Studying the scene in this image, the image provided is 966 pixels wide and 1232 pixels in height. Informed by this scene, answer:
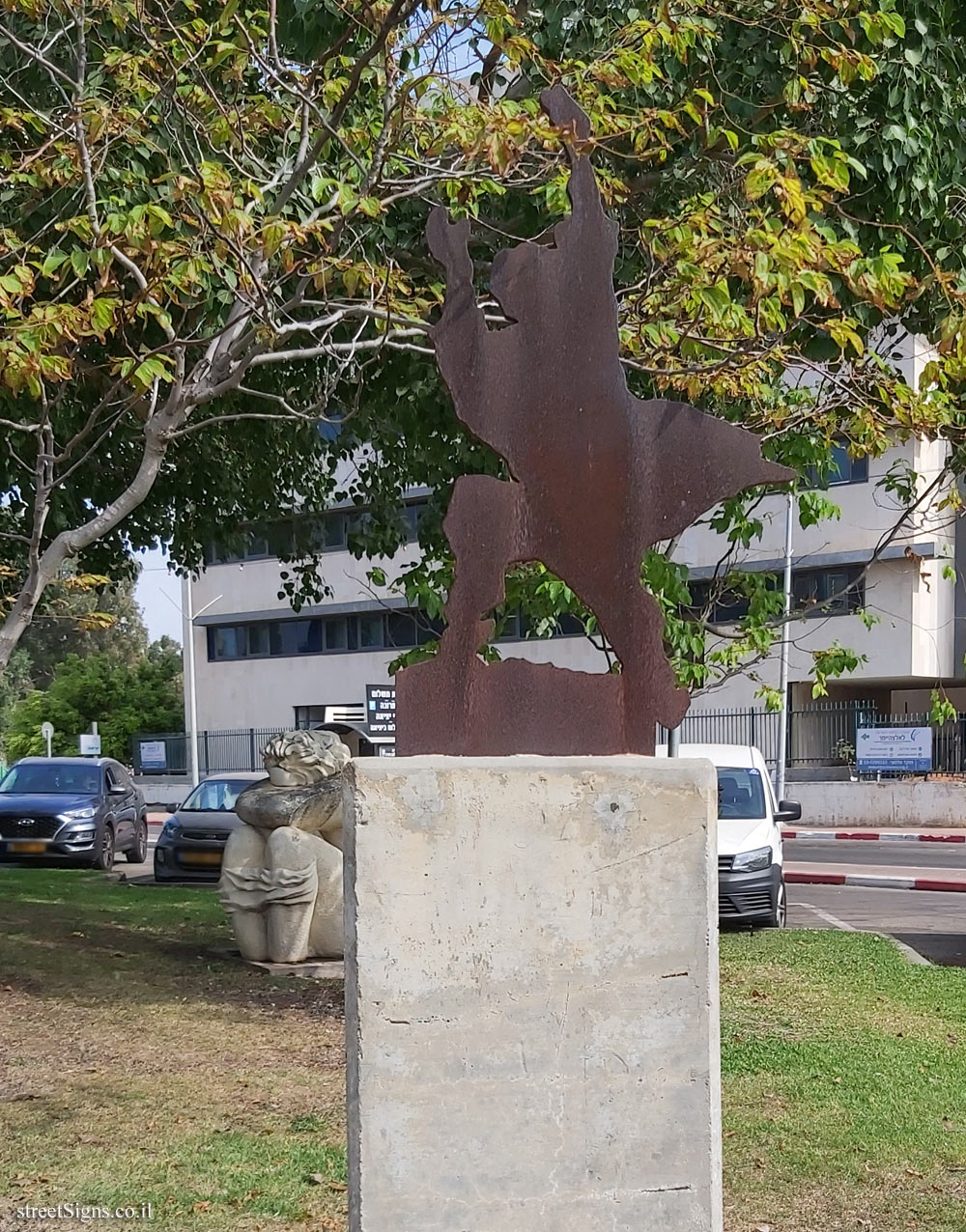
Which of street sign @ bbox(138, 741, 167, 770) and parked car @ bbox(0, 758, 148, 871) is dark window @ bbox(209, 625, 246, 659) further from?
parked car @ bbox(0, 758, 148, 871)

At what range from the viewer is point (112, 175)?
799 cm

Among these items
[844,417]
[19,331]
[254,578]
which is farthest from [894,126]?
[254,578]

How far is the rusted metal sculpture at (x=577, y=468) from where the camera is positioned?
4066 mm

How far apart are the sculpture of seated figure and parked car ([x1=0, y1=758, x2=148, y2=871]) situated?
32.5ft

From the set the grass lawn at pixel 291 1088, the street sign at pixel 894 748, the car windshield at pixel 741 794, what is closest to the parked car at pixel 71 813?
the grass lawn at pixel 291 1088

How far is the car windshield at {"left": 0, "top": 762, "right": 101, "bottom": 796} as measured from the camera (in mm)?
20188

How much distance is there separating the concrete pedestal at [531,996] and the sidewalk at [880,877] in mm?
14345

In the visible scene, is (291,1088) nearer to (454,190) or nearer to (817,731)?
(454,190)

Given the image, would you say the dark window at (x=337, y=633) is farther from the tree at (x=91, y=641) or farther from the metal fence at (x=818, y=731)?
the tree at (x=91, y=641)

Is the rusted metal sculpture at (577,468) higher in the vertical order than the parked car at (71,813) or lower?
higher

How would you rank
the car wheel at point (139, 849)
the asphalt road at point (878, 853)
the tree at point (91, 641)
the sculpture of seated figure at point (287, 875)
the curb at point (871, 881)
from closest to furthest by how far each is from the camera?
the sculpture of seated figure at point (287, 875), the curb at point (871, 881), the asphalt road at point (878, 853), the car wheel at point (139, 849), the tree at point (91, 641)

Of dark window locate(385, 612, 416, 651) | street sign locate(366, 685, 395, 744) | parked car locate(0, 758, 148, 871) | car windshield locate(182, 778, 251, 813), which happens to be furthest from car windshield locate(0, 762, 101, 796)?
dark window locate(385, 612, 416, 651)

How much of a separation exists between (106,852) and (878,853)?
1168 cm

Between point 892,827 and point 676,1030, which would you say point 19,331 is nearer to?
point 676,1030
